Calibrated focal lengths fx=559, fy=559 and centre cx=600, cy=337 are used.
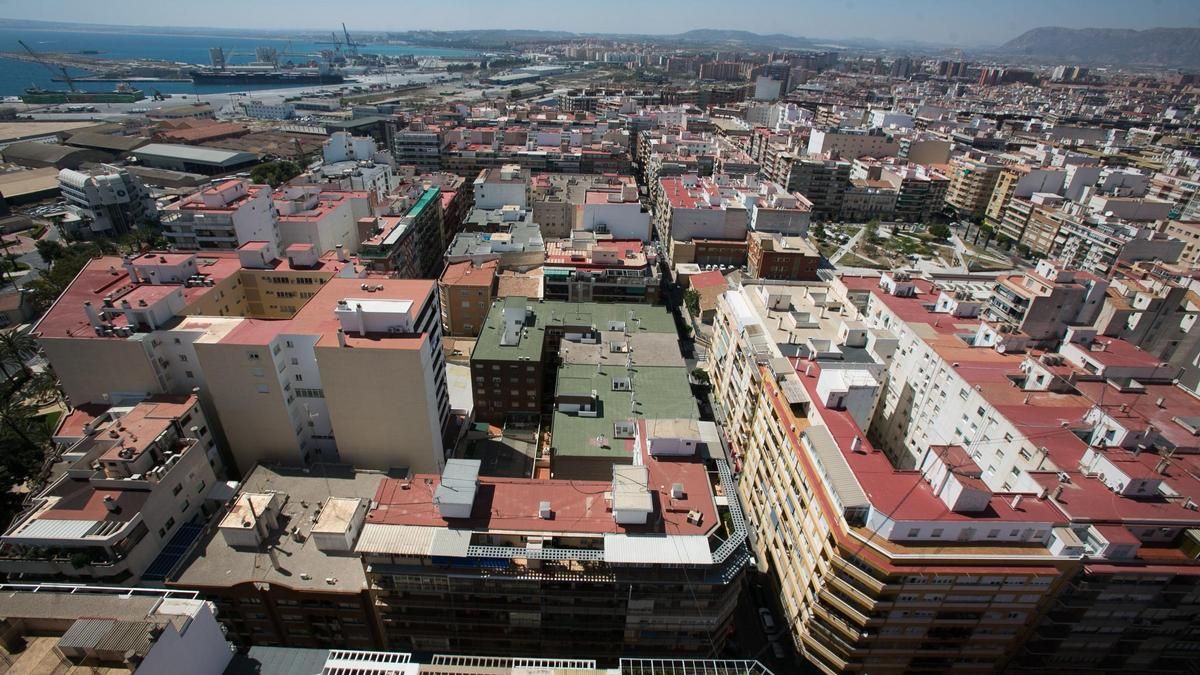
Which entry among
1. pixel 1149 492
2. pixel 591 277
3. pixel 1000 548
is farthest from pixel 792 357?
pixel 591 277

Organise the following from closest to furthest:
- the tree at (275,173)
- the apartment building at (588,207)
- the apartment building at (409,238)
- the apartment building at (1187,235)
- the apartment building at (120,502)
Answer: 1. the apartment building at (120,502)
2. the apartment building at (409,238)
3. the apartment building at (588,207)
4. the apartment building at (1187,235)
5. the tree at (275,173)

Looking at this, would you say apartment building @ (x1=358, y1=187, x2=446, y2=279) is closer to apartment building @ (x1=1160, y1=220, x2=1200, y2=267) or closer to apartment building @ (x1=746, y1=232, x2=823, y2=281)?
apartment building @ (x1=746, y1=232, x2=823, y2=281)

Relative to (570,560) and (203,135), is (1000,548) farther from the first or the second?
(203,135)

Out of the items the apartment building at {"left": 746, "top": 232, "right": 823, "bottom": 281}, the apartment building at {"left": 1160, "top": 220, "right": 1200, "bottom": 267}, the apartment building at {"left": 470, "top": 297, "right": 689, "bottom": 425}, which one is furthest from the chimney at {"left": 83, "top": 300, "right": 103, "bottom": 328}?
the apartment building at {"left": 1160, "top": 220, "right": 1200, "bottom": 267}

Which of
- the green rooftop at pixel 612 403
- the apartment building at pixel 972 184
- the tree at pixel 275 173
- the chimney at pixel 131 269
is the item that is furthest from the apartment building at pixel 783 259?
the tree at pixel 275 173

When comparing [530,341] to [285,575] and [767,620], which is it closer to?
[285,575]

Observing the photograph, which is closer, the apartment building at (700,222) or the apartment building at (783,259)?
the apartment building at (783,259)

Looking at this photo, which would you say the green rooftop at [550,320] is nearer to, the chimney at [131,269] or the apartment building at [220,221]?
the chimney at [131,269]
